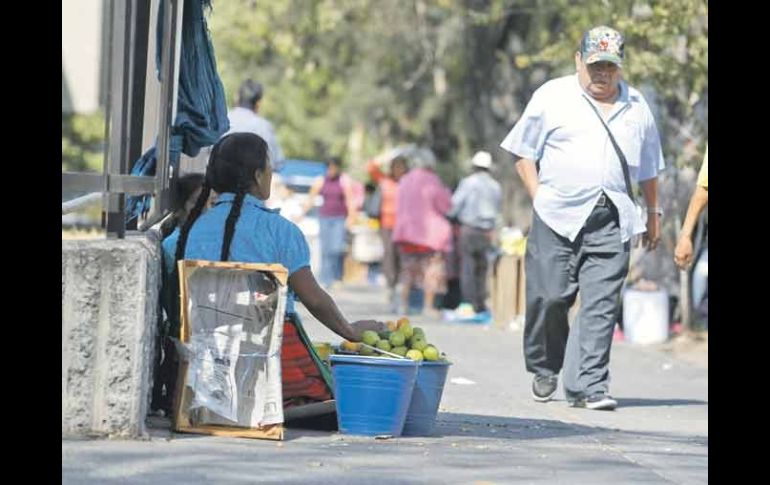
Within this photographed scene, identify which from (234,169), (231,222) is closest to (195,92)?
(234,169)

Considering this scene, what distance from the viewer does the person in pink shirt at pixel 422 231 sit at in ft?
72.5

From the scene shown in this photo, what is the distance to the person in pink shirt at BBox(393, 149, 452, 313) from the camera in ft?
72.5

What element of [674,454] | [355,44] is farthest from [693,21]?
[355,44]

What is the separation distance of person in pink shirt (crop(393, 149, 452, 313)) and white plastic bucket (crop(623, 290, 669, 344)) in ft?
16.7

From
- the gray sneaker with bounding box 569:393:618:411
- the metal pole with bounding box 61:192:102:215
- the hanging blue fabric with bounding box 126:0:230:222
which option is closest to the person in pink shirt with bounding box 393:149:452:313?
the gray sneaker with bounding box 569:393:618:411

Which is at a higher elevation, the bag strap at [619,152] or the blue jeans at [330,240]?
the bag strap at [619,152]

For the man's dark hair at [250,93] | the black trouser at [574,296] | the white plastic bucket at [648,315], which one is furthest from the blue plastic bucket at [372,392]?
the white plastic bucket at [648,315]

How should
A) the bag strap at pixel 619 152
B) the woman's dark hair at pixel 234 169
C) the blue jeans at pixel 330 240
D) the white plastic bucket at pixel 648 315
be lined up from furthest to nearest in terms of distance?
the blue jeans at pixel 330 240 < the white plastic bucket at pixel 648 315 < the bag strap at pixel 619 152 < the woman's dark hair at pixel 234 169

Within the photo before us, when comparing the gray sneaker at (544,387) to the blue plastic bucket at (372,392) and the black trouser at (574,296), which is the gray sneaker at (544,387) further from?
the blue plastic bucket at (372,392)

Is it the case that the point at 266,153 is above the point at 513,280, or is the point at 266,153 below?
above

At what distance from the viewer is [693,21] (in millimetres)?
16641

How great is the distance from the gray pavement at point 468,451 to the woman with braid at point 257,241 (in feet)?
0.99
